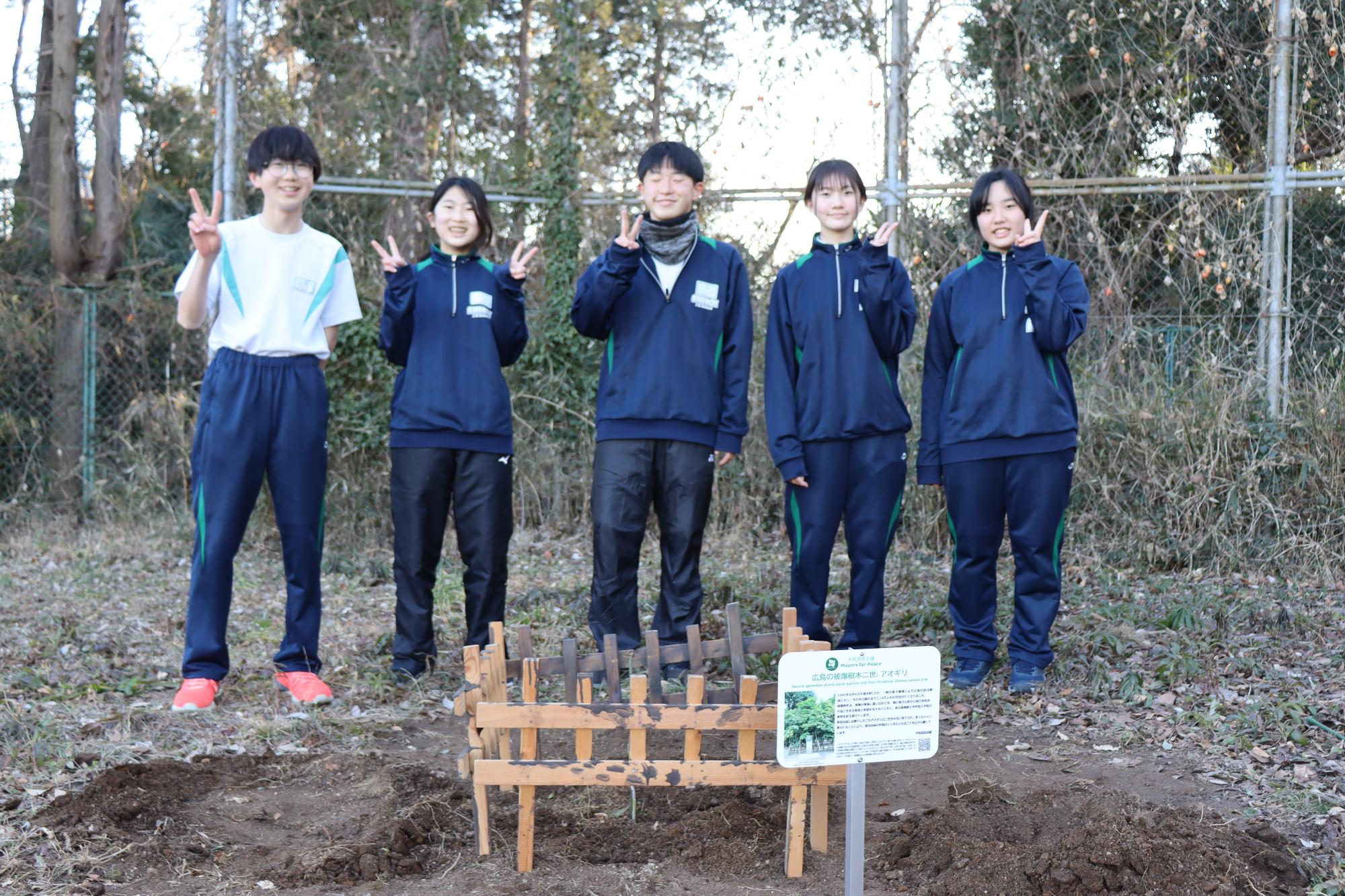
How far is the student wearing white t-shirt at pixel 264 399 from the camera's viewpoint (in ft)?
13.9

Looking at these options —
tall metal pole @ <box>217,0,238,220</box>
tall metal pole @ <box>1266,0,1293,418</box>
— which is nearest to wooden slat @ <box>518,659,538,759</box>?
tall metal pole @ <box>1266,0,1293,418</box>

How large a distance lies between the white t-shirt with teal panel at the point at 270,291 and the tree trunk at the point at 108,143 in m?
5.35

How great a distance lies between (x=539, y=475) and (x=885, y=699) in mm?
5660

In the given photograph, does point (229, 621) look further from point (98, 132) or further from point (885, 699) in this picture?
point (98, 132)

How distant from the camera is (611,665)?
305cm

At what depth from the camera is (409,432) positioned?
4535 millimetres

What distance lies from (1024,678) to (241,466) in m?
2.93

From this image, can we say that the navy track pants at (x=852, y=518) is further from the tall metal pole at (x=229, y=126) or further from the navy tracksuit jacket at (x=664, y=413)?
the tall metal pole at (x=229, y=126)

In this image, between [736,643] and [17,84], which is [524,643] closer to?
[736,643]

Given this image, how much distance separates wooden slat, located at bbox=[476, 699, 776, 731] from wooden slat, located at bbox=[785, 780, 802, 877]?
0.16 meters

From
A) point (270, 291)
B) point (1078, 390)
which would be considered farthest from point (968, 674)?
point (1078, 390)

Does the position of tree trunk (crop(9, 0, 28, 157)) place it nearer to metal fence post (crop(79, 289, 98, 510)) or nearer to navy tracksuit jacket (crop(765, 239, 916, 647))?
metal fence post (crop(79, 289, 98, 510))

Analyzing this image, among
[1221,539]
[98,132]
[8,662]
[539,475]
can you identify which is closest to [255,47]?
[98,132]

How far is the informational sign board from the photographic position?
2275 mm
